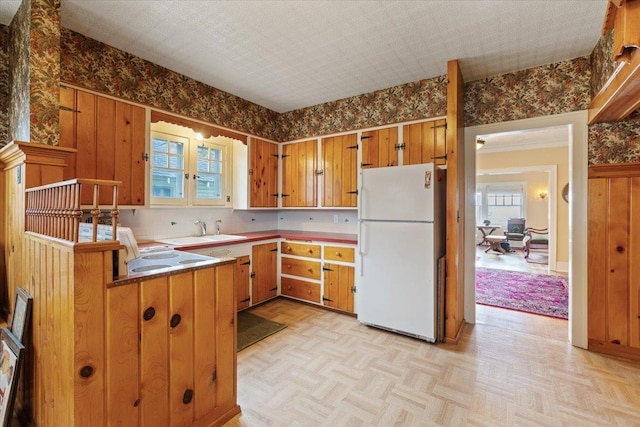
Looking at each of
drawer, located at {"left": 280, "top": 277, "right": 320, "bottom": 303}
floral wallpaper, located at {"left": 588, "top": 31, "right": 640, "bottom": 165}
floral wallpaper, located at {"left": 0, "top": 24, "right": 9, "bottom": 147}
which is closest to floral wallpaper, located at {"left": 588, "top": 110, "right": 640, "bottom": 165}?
floral wallpaper, located at {"left": 588, "top": 31, "right": 640, "bottom": 165}

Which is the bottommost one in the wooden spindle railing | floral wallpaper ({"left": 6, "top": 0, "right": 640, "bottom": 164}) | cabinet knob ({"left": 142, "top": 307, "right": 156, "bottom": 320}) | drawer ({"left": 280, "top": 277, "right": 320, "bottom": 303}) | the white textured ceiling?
drawer ({"left": 280, "top": 277, "right": 320, "bottom": 303})

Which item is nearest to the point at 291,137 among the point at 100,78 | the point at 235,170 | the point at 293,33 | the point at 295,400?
the point at 235,170

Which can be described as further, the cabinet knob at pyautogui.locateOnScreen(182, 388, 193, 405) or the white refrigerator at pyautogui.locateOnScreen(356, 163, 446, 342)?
the white refrigerator at pyautogui.locateOnScreen(356, 163, 446, 342)

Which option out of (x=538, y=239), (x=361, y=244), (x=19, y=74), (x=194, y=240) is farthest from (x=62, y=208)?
(x=538, y=239)

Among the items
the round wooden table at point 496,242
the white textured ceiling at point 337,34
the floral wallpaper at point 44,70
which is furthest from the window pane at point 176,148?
the round wooden table at point 496,242

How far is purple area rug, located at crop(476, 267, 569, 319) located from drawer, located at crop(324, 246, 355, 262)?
2.03 metres

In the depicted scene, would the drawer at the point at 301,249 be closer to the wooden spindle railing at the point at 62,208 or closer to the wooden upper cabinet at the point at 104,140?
the wooden upper cabinet at the point at 104,140

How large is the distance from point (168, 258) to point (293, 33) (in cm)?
196

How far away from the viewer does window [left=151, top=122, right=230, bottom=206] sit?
310cm

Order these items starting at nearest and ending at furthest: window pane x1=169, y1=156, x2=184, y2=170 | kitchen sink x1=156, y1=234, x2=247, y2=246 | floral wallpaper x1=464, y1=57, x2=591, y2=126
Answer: floral wallpaper x1=464, y1=57, x2=591, y2=126, kitchen sink x1=156, y1=234, x2=247, y2=246, window pane x1=169, y1=156, x2=184, y2=170

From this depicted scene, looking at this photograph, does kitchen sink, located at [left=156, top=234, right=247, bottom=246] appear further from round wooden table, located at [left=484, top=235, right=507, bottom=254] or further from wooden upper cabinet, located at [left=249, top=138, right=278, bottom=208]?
round wooden table, located at [left=484, top=235, right=507, bottom=254]

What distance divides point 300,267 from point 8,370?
2566mm

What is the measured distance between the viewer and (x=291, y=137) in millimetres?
4160

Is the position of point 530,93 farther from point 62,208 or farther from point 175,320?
point 62,208
